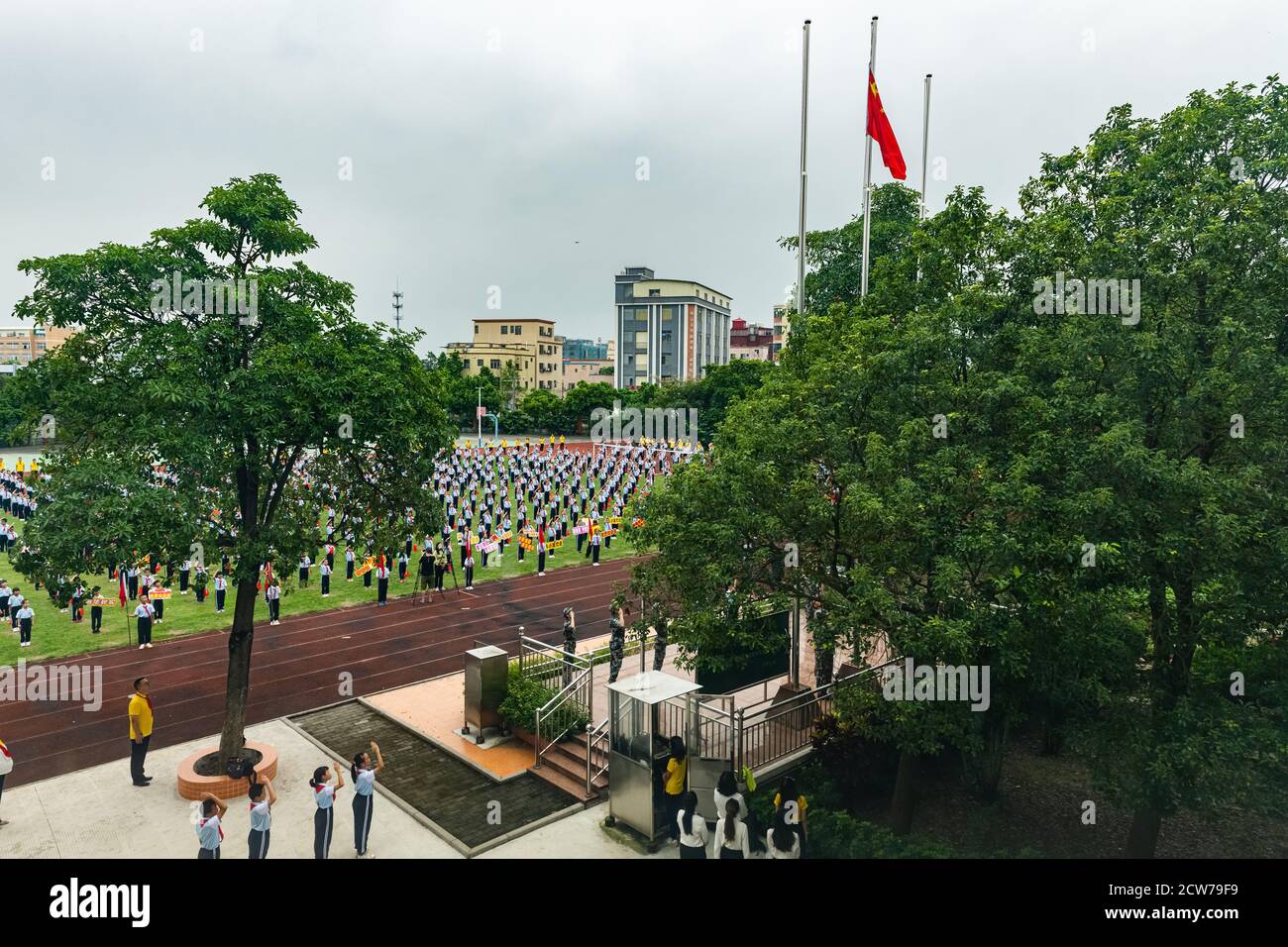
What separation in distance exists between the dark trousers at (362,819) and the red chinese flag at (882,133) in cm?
1390

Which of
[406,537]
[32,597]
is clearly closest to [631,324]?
[32,597]

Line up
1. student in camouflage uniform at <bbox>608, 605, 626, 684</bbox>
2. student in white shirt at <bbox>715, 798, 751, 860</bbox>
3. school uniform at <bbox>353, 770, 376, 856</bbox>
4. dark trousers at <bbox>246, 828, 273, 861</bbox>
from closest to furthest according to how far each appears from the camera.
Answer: student in white shirt at <bbox>715, 798, 751, 860</bbox>
dark trousers at <bbox>246, 828, 273, 861</bbox>
school uniform at <bbox>353, 770, 376, 856</bbox>
student in camouflage uniform at <bbox>608, 605, 626, 684</bbox>

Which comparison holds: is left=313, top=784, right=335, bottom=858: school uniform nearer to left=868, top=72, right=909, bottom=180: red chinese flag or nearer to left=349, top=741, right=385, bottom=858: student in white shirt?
left=349, top=741, right=385, bottom=858: student in white shirt

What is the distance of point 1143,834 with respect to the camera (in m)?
9.00

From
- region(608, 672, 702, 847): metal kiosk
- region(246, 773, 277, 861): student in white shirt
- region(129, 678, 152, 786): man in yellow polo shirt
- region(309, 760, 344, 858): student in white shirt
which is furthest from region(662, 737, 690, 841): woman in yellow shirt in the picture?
region(129, 678, 152, 786): man in yellow polo shirt

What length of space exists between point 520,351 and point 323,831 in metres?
101

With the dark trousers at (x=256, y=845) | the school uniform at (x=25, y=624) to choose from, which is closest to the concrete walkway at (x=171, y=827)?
the dark trousers at (x=256, y=845)

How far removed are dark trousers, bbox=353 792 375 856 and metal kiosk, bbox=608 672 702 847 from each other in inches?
118

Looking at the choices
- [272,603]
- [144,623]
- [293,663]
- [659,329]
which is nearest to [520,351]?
→ [659,329]

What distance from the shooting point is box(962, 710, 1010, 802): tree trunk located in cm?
1088

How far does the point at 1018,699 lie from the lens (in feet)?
31.7

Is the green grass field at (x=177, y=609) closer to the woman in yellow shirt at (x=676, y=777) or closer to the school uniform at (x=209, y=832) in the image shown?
the woman in yellow shirt at (x=676, y=777)

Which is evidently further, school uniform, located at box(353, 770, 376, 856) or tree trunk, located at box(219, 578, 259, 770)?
tree trunk, located at box(219, 578, 259, 770)

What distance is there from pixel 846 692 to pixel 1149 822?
347cm
